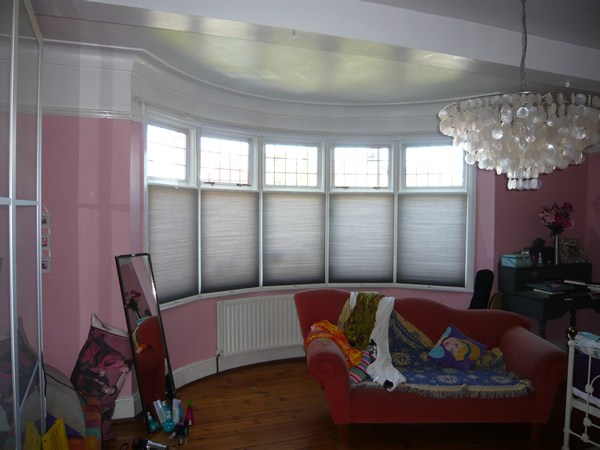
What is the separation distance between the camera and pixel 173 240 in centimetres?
385

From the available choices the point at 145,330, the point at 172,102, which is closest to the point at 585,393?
the point at 145,330

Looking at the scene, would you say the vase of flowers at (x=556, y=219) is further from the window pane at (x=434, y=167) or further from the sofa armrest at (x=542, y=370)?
the sofa armrest at (x=542, y=370)

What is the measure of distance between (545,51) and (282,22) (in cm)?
202

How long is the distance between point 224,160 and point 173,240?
110 cm

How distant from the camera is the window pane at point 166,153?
374 centimetres

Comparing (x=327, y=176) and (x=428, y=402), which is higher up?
(x=327, y=176)

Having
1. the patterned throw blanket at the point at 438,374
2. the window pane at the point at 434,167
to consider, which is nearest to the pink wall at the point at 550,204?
the window pane at the point at 434,167

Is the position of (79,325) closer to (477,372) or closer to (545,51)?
(477,372)

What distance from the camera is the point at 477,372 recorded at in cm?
324

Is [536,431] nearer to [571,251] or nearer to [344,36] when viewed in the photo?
[571,251]

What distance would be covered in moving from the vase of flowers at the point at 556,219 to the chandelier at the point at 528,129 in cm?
243

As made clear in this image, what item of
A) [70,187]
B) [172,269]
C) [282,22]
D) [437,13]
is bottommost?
[172,269]

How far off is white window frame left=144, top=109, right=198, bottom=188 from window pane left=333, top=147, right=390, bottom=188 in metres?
1.73

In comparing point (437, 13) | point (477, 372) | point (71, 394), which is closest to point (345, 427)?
point (477, 372)
